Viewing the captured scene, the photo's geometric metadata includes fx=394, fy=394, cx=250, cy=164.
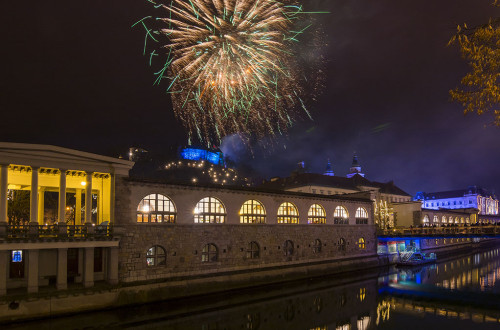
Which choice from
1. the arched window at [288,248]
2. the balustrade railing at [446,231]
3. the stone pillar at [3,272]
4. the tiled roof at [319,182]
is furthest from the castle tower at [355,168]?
the stone pillar at [3,272]

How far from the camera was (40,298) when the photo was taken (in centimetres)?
2347

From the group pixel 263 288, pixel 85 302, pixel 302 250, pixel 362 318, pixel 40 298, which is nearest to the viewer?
pixel 40 298

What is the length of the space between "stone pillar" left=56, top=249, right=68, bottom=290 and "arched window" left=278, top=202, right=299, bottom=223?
20.9 m

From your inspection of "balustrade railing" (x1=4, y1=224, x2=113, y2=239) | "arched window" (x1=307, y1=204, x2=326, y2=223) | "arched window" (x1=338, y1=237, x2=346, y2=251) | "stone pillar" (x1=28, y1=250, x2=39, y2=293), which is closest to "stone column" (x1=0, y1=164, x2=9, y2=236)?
"balustrade railing" (x1=4, y1=224, x2=113, y2=239)

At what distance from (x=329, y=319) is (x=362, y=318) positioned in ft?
7.72

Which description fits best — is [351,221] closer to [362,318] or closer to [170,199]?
[362,318]

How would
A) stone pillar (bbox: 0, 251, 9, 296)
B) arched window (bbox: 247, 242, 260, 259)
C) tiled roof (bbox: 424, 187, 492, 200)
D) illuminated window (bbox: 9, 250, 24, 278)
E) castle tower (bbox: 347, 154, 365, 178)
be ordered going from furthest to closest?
1. tiled roof (bbox: 424, 187, 492, 200)
2. castle tower (bbox: 347, 154, 365, 178)
3. arched window (bbox: 247, 242, 260, 259)
4. illuminated window (bbox: 9, 250, 24, 278)
5. stone pillar (bbox: 0, 251, 9, 296)

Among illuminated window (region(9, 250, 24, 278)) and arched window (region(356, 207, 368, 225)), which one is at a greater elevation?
arched window (region(356, 207, 368, 225))

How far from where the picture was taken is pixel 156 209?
30.9 metres

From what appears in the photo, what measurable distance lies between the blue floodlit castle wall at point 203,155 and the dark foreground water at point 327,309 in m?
96.4

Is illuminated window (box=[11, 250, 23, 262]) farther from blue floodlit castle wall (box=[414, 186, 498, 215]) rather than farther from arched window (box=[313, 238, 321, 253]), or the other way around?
blue floodlit castle wall (box=[414, 186, 498, 215])

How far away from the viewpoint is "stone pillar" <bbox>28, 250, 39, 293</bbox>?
78.1ft

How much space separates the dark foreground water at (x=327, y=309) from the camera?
79.8 feet

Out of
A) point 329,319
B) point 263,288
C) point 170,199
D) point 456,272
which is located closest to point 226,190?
point 170,199
